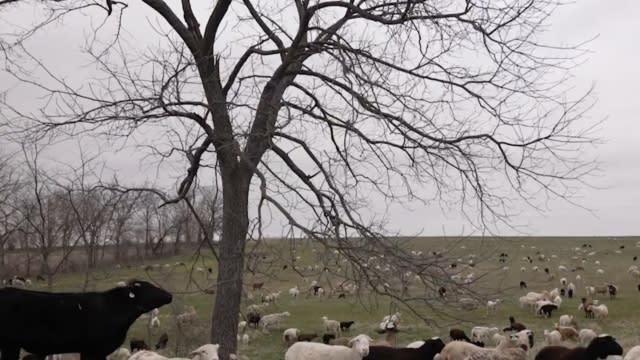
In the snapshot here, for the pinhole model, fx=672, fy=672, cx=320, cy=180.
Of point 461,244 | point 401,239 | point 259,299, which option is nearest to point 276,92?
point 401,239

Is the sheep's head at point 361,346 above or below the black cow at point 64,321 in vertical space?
below

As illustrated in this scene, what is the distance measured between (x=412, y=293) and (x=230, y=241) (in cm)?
331

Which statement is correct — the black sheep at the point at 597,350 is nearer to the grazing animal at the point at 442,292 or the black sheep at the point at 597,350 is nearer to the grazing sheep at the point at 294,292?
the grazing animal at the point at 442,292

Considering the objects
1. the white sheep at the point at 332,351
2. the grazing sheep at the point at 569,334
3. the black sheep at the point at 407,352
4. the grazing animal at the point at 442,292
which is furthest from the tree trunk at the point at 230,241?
the grazing sheep at the point at 569,334

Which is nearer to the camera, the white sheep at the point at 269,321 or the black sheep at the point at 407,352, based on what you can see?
the black sheep at the point at 407,352

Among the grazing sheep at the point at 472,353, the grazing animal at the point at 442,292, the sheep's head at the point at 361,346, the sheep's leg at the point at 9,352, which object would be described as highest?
the grazing animal at the point at 442,292

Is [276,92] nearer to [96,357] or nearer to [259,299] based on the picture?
[96,357]

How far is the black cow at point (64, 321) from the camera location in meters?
7.21

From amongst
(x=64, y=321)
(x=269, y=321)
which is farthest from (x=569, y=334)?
(x=64, y=321)

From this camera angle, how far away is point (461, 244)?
26.9ft

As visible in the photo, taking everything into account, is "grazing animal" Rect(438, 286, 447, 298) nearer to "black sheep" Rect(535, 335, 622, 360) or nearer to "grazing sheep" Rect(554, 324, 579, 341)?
"black sheep" Rect(535, 335, 622, 360)

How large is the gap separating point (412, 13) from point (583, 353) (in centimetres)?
559

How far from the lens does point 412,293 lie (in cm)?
855

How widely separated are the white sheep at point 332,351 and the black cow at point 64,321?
149 inches
